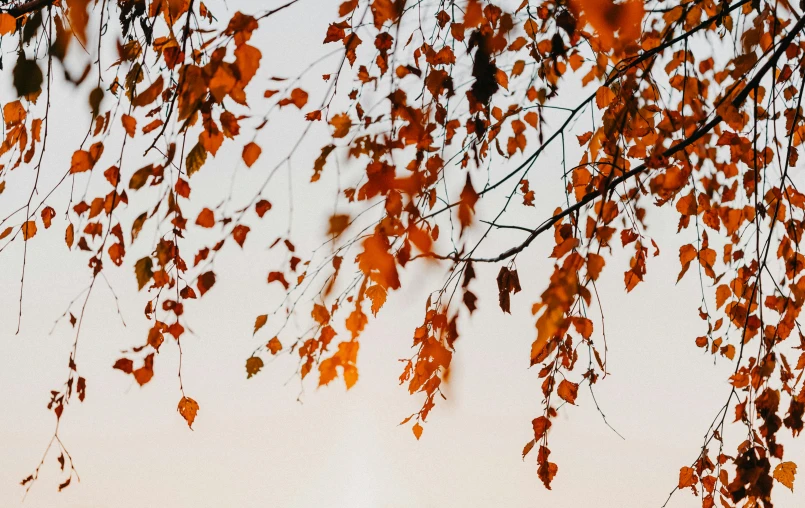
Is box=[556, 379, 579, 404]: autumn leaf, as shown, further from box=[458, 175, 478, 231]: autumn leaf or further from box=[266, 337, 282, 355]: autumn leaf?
box=[458, 175, 478, 231]: autumn leaf

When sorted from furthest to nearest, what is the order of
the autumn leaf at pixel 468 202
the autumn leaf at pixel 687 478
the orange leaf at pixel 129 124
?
the autumn leaf at pixel 687 478 < the orange leaf at pixel 129 124 < the autumn leaf at pixel 468 202

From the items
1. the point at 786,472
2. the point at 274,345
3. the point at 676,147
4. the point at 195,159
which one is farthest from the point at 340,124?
the point at 786,472

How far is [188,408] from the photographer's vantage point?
177cm

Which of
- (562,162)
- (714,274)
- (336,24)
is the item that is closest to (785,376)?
(714,274)

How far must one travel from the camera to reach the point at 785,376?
2.18 m

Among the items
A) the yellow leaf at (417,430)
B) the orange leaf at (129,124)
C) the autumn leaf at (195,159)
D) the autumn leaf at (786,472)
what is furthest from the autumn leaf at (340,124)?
the autumn leaf at (786,472)

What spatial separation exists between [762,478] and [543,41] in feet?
5.59

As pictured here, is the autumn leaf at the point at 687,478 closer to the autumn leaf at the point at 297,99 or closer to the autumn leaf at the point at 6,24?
the autumn leaf at the point at 297,99

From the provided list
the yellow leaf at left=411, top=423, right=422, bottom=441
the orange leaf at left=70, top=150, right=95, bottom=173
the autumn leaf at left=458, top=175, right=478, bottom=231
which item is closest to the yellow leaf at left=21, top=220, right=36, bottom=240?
the orange leaf at left=70, top=150, right=95, bottom=173

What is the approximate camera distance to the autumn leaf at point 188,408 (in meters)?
1.75

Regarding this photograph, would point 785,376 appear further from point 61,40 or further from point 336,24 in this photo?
point 61,40

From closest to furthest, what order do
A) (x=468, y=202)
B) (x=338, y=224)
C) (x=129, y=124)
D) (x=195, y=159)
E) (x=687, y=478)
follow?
(x=468, y=202) → (x=338, y=224) → (x=195, y=159) → (x=129, y=124) → (x=687, y=478)

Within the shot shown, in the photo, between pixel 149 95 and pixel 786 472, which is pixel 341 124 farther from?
pixel 786 472

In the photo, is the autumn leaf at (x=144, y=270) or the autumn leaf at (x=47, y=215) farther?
the autumn leaf at (x=47, y=215)
